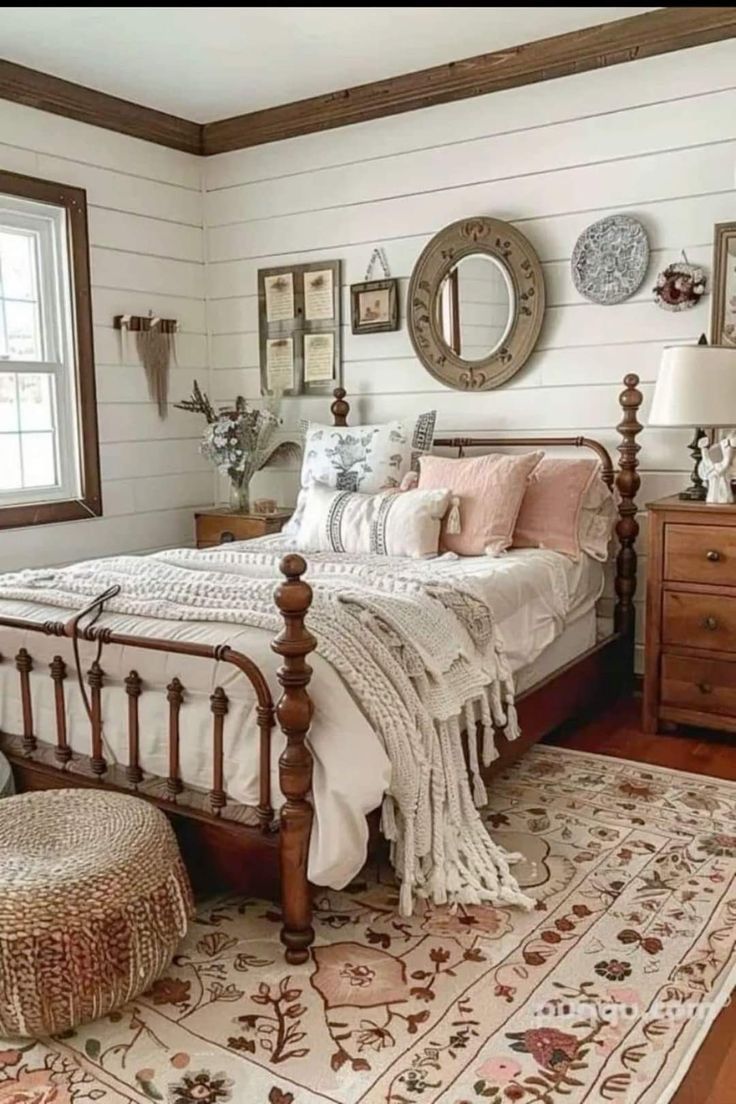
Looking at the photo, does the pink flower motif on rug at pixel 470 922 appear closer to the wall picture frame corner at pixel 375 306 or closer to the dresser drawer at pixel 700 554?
the dresser drawer at pixel 700 554

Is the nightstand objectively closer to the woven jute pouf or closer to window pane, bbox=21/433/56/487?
window pane, bbox=21/433/56/487

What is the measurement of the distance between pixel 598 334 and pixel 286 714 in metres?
2.43

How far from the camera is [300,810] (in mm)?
1981

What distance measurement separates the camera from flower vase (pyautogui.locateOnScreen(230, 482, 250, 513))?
450cm

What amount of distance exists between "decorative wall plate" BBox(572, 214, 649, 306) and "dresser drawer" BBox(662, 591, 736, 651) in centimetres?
124

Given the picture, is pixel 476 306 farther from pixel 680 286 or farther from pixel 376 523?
pixel 376 523

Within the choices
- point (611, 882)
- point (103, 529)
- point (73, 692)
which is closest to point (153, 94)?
point (103, 529)

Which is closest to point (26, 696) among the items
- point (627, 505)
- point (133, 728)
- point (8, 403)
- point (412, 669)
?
point (133, 728)

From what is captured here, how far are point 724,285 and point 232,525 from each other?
2.31 metres

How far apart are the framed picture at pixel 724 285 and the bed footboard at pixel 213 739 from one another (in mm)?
2225

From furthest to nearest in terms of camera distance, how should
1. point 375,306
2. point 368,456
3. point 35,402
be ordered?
point 375,306
point 35,402
point 368,456

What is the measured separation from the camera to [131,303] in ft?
14.6

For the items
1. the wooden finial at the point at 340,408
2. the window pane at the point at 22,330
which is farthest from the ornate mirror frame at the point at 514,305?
the window pane at the point at 22,330

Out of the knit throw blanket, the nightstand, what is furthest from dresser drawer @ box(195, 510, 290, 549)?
the knit throw blanket
